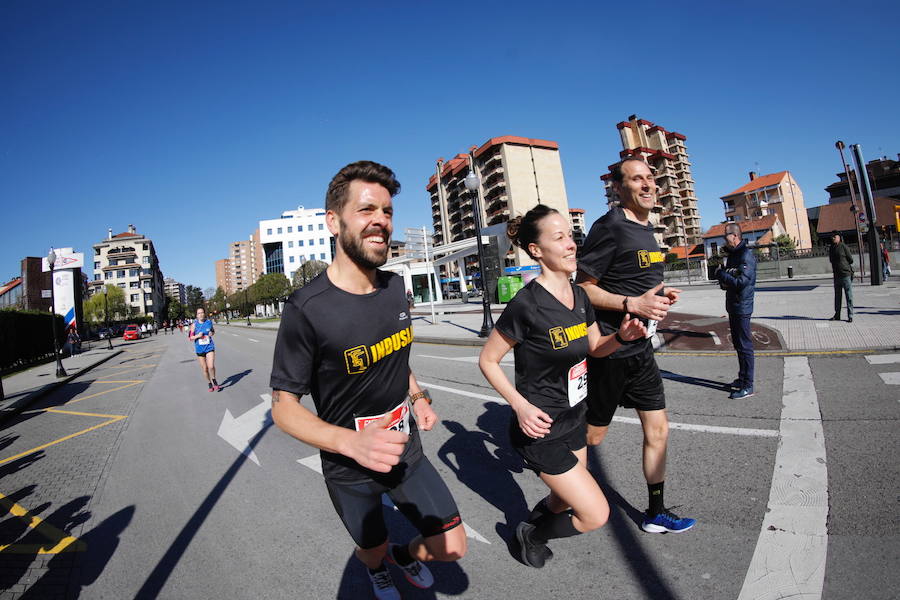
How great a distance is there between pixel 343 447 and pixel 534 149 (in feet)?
259

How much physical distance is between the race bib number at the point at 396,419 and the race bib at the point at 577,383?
2.99ft

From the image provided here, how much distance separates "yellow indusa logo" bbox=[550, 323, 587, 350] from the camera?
7.16ft

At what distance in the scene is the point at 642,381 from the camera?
2600 mm

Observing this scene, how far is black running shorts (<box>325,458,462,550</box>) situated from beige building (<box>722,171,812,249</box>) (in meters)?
85.6

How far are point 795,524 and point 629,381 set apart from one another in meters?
1.28

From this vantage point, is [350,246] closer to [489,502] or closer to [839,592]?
[489,502]

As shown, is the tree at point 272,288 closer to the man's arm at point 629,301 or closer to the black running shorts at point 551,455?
the man's arm at point 629,301

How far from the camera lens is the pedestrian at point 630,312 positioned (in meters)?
2.58

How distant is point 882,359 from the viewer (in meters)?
5.88

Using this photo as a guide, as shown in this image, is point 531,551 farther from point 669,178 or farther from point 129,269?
point 129,269

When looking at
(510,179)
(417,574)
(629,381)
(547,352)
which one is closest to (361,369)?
(547,352)

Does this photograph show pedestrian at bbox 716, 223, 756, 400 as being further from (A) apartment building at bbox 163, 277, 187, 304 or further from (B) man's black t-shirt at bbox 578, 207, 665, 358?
(A) apartment building at bbox 163, 277, 187, 304

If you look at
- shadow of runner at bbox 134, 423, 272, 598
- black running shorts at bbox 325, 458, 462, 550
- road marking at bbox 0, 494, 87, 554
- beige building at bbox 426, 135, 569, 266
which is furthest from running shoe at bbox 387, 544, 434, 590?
beige building at bbox 426, 135, 569, 266

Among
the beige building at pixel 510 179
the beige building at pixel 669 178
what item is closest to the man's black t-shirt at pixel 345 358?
the beige building at pixel 510 179
